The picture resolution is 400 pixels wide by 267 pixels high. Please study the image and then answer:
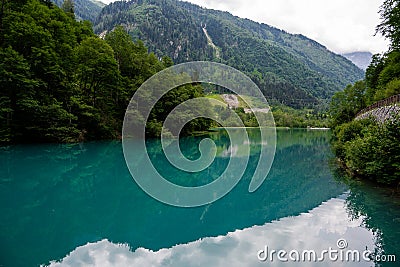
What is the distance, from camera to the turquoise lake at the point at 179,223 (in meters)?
6.88

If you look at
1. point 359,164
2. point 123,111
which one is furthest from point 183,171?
point 123,111

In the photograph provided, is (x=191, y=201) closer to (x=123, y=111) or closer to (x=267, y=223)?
(x=267, y=223)

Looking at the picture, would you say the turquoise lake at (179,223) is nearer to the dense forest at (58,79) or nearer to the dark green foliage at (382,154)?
the dark green foliage at (382,154)

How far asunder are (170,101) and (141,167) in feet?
82.5

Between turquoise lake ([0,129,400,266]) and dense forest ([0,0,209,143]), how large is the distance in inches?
450

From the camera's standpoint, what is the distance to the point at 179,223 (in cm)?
934

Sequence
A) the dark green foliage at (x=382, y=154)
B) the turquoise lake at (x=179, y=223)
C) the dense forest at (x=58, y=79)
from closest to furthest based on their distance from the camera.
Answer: the turquoise lake at (x=179, y=223) → the dark green foliage at (x=382, y=154) → the dense forest at (x=58, y=79)

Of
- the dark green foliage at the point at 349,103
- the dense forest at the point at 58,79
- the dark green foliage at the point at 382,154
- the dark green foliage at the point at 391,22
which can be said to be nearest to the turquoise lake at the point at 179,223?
the dark green foliage at the point at 382,154

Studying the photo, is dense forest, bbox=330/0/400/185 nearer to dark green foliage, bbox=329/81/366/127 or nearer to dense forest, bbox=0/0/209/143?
dark green foliage, bbox=329/81/366/127

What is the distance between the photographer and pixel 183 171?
1917cm

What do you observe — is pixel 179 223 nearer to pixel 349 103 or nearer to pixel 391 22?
pixel 391 22

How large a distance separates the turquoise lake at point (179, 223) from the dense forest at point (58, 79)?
1142cm

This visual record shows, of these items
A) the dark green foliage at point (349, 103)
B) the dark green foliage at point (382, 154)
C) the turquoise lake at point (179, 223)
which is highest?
the dark green foliage at point (349, 103)

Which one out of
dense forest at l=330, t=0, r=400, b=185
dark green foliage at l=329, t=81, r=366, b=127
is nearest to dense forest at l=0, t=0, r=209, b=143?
dense forest at l=330, t=0, r=400, b=185
